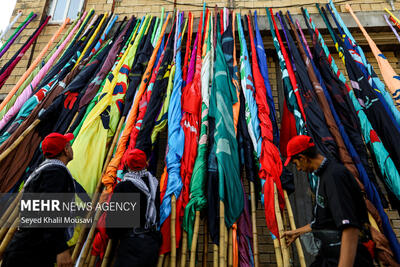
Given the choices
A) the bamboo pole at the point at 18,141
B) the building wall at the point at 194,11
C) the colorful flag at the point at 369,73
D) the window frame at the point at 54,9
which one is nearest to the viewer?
the bamboo pole at the point at 18,141

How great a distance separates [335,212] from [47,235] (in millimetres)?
1653

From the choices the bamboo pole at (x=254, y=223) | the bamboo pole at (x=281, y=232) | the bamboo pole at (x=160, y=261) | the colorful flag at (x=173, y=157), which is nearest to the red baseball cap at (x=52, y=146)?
the colorful flag at (x=173, y=157)

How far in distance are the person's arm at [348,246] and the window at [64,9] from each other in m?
5.74

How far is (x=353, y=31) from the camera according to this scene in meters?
4.04

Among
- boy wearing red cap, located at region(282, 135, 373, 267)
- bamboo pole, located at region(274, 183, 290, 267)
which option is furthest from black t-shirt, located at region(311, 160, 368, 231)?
bamboo pole, located at region(274, 183, 290, 267)

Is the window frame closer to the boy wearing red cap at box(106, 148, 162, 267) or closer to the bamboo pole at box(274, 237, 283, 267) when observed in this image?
the boy wearing red cap at box(106, 148, 162, 267)

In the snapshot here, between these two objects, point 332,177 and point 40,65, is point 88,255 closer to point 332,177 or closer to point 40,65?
point 332,177

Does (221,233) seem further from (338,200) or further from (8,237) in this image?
(8,237)

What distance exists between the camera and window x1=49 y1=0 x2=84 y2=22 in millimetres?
5109

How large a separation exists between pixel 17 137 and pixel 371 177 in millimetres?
3698

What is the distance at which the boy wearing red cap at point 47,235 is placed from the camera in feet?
4.87

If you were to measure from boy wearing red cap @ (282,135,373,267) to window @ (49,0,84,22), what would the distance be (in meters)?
5.30

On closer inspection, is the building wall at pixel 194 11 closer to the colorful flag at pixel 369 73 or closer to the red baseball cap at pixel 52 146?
the colorful flag at pixel 369 73

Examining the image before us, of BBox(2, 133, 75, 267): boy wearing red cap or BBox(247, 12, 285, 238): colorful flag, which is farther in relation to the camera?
BBox(247, 12, 285, 238): colorful flag
